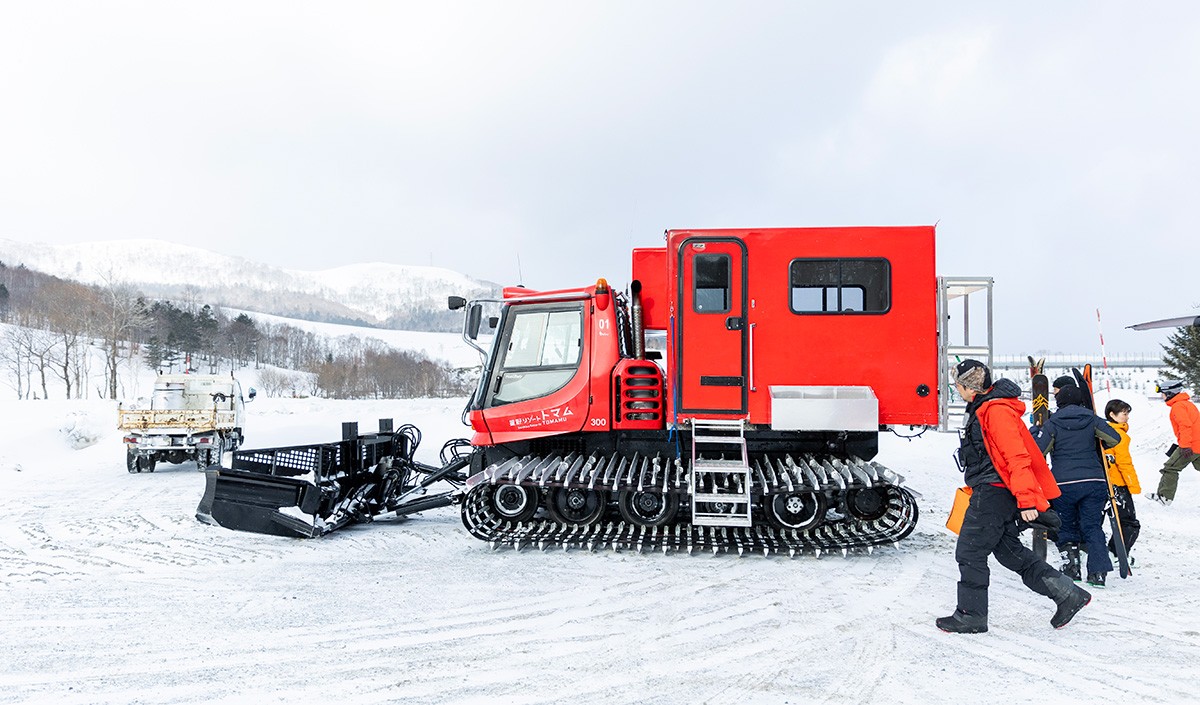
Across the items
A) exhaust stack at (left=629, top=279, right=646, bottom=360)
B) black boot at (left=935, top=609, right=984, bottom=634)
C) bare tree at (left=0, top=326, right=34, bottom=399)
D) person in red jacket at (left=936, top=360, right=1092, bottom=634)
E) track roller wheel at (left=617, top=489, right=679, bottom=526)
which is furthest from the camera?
bare tree at (left=0, top=326, right=34, bottom=399)

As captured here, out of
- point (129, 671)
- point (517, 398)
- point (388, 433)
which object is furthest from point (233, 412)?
point (129, 671)

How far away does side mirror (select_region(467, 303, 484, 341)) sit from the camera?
674 centimetres

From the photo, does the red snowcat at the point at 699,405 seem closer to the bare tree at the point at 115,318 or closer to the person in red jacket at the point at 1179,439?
the person in red jacket at the point at 1179,439

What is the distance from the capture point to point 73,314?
45875mm

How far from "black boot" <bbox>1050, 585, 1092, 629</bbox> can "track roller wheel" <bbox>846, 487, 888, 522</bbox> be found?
1.97 m

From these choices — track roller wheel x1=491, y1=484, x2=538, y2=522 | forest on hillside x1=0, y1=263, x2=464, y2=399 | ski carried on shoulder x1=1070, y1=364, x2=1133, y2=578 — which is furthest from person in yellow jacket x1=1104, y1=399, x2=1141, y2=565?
forest on hillside x1=0, y1=263, x2=464, y2=399

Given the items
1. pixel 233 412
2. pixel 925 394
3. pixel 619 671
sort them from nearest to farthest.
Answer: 1. pixel 619 671
2. pixel 925 394
3. pixel 233 412

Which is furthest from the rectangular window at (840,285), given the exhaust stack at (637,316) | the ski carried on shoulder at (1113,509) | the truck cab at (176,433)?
the truck cab at (176,433)

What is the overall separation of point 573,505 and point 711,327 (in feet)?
7.00

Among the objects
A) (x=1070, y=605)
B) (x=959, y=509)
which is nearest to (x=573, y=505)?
(x=959, y=509)

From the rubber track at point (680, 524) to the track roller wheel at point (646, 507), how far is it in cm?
13

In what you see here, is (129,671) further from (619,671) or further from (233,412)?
(233,412)

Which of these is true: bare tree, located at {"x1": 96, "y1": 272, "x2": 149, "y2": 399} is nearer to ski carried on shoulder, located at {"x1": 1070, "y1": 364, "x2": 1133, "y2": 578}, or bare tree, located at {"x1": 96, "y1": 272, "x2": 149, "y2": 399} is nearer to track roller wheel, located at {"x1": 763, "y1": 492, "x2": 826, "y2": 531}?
track roller wheel, located at {"x1": 763, "y1": 492, "x2": 826, "y2": 531}

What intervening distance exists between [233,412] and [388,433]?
8.84 meters
